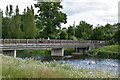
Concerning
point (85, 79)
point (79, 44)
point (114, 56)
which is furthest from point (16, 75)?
point (79, 44)

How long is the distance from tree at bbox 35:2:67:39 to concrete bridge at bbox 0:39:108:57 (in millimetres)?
9470

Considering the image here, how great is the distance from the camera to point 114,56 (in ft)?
155

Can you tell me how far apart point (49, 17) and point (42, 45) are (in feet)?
69.6

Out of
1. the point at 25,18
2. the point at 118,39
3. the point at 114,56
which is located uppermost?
the point at 25,18

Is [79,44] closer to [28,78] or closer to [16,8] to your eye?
[16,8]

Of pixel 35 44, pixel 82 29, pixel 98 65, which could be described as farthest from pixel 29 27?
pixel 82 29

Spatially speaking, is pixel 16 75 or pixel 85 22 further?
pixel 85 22

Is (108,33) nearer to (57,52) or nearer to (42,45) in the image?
(57,52)

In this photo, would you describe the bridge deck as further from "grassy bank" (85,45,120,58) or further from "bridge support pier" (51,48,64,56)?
"grassy bank" (85,45,120,58)

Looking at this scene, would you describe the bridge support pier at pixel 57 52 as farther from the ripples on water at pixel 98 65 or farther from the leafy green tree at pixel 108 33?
the leafy green tree at pixel 108 33

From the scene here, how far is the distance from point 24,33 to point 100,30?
23382 millimetres

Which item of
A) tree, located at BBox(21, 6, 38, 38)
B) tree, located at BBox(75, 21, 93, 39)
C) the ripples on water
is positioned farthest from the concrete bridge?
tree, located at BBox(75, 21, 93, 39)

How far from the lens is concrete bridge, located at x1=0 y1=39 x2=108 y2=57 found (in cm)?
3788

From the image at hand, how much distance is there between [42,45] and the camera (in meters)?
45.3
